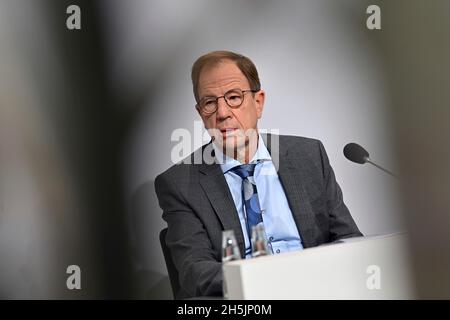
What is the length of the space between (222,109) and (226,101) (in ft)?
0.12

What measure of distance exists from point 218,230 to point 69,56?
1.11m

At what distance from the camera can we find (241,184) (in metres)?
2.39

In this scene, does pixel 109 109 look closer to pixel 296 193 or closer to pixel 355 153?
pixel 296 193

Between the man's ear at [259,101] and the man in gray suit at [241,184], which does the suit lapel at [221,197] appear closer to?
the man in gray suit at [241,184]

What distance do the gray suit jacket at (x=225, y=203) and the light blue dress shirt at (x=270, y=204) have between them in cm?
3

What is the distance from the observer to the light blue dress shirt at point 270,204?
2334 millimetres

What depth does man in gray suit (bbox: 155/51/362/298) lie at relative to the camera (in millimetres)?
2275

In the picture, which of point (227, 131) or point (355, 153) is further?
point (355, 153)

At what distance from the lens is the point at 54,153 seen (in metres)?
2.76

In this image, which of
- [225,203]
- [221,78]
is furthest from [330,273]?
[221,78]

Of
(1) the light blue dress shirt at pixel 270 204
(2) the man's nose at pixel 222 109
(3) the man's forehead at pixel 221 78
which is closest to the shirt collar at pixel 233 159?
(1) the light blue dress shirt at pixel 270 204
